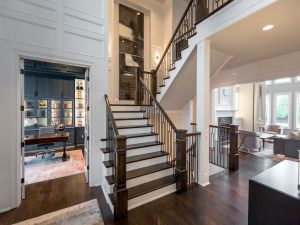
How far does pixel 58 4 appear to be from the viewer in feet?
9.02

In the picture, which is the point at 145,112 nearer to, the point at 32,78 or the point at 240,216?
the point at 240,216

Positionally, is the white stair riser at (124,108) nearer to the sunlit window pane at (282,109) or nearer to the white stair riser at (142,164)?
the white stair riser at (142,164)

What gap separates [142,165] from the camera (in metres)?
2.98

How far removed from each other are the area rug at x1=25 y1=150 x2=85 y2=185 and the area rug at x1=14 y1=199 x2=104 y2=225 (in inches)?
57.4

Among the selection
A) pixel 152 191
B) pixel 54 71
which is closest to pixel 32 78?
pixel 54 71

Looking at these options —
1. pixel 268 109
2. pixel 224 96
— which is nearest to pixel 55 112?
pixel 224 96

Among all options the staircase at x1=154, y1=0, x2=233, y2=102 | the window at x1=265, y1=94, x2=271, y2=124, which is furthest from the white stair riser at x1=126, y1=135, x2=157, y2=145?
the window at x1=265, y1=94, x2=271, y2=124

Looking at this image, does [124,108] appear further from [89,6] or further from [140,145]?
[89,6]

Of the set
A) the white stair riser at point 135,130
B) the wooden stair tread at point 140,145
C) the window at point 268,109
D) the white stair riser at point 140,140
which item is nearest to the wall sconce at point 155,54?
the white stair riser at point 135,130

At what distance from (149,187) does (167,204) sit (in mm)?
A: 391

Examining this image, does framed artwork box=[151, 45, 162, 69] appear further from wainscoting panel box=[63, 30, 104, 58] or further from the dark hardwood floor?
the dark hardwood floor

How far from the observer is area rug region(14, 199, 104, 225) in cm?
213

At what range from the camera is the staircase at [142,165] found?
8.36ft

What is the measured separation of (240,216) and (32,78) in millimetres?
7097
